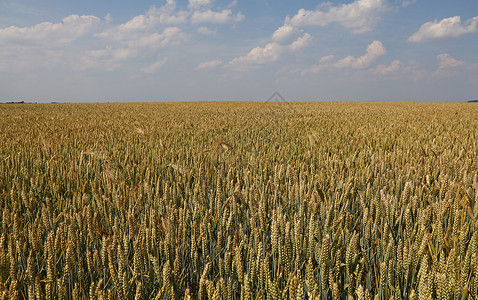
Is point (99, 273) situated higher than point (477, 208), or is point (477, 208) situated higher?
point (477, 208)

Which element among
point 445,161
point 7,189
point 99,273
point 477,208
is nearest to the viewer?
point 99,273

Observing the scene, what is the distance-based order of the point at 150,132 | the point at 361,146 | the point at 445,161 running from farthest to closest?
1. the point at 150,132
2. the point at 361,146
3. the point at 445,161

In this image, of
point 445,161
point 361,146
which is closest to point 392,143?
point 361,146

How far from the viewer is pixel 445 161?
8.41 feet

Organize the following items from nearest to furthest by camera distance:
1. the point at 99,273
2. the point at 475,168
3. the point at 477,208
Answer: the point at 99,273 < the point at 477,208 < the point at 475,168

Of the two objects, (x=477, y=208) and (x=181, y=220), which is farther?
(x=477, y=208)

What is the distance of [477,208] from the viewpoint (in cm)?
132

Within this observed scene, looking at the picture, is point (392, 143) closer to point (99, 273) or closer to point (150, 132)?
point (150, 132)

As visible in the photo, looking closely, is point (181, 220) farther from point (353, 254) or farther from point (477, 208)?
point (477, 208)

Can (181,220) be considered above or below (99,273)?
above

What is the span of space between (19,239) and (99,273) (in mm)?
317

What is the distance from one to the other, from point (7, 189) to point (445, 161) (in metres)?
3.15

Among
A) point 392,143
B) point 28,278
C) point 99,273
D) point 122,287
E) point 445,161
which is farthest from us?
point 392,143

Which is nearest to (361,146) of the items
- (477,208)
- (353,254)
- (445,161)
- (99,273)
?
(445,161)
